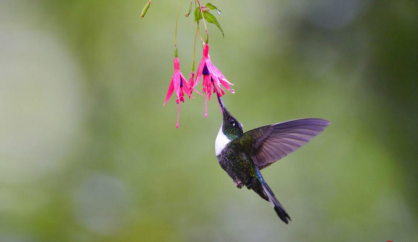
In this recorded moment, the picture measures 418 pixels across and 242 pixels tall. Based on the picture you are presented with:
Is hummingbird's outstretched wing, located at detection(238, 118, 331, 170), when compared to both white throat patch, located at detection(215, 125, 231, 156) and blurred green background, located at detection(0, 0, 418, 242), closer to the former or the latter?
white throat patch, located at detection(215, 125, 231, 156)

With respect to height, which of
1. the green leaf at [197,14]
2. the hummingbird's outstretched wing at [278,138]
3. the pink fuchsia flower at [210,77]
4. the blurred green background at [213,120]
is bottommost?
the hummingbird's outstretched wing at [278,138]

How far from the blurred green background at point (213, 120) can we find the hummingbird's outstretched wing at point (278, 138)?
143 cm

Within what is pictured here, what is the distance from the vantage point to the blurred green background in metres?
2.82

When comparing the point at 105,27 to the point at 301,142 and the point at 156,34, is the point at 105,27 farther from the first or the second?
the point at 301,142

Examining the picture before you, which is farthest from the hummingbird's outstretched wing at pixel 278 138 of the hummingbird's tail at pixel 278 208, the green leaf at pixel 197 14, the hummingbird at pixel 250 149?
the green leaf at pixel 197 14

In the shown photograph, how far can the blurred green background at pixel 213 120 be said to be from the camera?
2.82 metres

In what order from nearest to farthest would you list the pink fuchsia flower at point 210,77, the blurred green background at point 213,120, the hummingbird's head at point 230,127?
the pink fuchsia flower at point 210,77, the hummingbird's head at point 230,127, the blurred green background at point 213,120

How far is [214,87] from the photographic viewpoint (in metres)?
1.32

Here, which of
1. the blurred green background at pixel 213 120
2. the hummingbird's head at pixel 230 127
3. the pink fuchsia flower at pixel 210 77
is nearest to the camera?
the pink fuchsia flower at pixel 210 77

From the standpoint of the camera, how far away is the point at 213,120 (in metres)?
2.93

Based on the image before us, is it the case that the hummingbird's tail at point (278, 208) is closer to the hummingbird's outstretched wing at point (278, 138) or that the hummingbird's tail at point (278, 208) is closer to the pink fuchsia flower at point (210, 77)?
the hummingbird's outstretched wing at point (278, 138)

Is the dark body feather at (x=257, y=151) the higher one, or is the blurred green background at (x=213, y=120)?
the blurred green background at (x=213, y=120)

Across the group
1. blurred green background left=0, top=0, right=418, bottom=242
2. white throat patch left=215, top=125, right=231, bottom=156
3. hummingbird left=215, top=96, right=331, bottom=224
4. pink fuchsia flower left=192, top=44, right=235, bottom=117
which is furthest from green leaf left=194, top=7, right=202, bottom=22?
blurred green background left=0, top=0, right=418, bottom=242

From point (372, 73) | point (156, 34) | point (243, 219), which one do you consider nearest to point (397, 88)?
point (372, 73)
